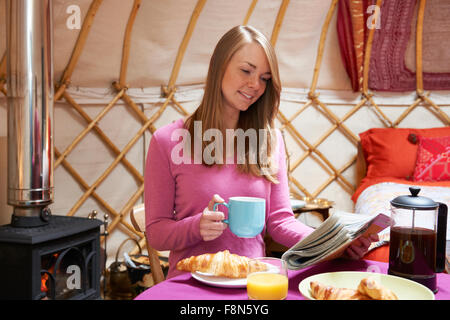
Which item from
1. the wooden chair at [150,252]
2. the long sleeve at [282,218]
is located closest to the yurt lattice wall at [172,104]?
the wooden chair at [150,252]

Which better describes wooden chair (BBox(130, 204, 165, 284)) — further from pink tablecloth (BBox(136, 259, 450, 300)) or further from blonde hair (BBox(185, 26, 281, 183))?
pink tablecloth (BBox(136, 259, 450, 300))

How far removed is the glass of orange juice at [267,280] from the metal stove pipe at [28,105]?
1141 millimetres

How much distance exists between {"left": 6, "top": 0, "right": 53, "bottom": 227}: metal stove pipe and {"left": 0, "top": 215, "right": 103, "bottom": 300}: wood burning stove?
0.33 ft

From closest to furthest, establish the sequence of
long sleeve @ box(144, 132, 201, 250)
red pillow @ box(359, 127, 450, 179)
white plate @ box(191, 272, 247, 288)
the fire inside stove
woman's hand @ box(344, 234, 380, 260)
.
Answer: white plate @ box(191, 272, 247, 288)
woman's hand @ box(344, 234, 380, 260)
long sleeve @ box(144, 132, 201, 250)
the fire inside stove
red pillow @ box(359, 127, 450, 179)

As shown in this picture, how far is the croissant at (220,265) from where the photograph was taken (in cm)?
70

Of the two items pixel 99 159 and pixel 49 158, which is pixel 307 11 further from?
pixel 49 158

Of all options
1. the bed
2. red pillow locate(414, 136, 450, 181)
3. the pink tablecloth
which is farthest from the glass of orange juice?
red pillow locate(414, 136, 450, 181)

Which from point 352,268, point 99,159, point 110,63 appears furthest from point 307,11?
point 352,268

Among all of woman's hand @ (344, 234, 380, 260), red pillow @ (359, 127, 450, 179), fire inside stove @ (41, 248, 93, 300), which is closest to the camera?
woman's hand @ (344, 234, 380, 260)

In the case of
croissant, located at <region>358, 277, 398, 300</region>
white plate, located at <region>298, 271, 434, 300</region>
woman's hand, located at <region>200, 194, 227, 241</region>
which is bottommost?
white plate, located at <region>298, 271, 434, 300</region>

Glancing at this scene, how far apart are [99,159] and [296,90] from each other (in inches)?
49.9

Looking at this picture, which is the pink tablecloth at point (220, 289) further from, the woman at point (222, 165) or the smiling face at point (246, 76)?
the smiling face at point (246, 76)

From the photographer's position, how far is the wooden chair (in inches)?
46.1

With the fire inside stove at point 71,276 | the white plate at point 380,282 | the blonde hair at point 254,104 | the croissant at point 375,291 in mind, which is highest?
the blonde hair at point 254,104
